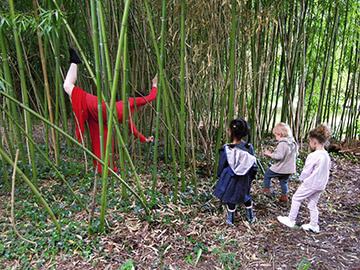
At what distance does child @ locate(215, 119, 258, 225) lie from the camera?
195cm

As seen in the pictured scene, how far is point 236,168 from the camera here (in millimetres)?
1961

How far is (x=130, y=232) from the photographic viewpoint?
71.5 inches

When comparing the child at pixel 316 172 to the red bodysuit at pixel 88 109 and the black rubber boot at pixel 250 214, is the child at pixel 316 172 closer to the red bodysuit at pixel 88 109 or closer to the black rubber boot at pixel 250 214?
the black rubber boot at pixel 250 214

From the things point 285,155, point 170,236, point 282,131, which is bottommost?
point 170,236

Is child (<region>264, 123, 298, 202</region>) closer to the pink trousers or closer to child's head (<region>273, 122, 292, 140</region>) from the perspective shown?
child's head (<region>273, 122, 292, 140</region>)

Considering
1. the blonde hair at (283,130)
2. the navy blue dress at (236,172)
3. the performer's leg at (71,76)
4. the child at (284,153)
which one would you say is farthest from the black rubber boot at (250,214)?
the performer's leg at (71,76)

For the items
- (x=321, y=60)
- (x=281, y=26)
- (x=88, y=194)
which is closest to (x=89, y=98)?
(x=88, y=194)

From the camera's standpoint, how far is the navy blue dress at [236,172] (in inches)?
76.9

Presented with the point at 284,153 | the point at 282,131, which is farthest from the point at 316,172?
the point at 282,131

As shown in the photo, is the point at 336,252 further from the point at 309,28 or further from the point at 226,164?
the point at 309,28

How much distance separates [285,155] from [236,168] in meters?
0.57

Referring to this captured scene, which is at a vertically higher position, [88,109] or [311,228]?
[88,109]

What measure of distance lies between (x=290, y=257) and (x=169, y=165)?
144cm

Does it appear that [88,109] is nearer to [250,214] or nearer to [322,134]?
Result: [250,214]
